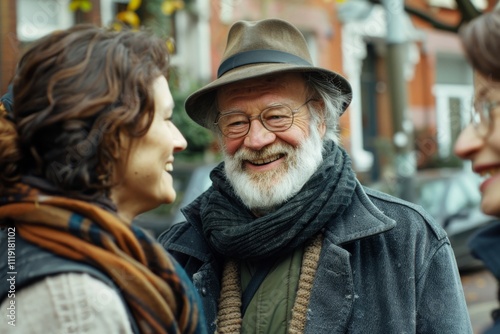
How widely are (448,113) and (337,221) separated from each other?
16.0m

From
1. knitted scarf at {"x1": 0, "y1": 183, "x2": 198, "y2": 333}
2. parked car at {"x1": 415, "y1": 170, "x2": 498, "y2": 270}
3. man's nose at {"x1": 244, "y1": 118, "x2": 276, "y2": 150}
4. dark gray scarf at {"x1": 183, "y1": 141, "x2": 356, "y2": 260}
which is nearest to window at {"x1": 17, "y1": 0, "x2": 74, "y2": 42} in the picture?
parked car at {"x1": 415, "y1": 170, "x2": 498, "y2": 270}

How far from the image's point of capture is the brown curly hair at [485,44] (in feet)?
5.66

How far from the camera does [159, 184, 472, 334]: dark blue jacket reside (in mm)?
2404

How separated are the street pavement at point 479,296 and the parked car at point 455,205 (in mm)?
256

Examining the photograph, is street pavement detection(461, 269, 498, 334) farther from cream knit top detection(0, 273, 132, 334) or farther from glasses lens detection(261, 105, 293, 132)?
cream knit top detection(0, 273, 132, 334)

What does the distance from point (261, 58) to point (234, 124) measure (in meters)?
0.27

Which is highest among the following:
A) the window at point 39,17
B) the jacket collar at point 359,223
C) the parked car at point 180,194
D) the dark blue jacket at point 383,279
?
the jacket collar at point 359,223

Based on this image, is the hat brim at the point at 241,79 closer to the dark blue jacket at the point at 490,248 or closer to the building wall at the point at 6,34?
the dark blue jacket at the point at 490,248

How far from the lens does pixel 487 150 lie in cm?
183

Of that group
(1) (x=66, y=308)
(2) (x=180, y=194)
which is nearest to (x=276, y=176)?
(1) (x=66, y=308)

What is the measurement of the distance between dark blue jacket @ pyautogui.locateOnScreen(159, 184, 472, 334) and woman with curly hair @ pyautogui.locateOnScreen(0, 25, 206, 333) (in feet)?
2.20

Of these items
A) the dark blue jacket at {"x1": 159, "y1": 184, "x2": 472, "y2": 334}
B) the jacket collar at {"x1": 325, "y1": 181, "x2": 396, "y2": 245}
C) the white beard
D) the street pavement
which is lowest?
the street pavement

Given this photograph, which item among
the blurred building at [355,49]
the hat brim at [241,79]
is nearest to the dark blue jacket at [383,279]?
the hat brim at [241,79]

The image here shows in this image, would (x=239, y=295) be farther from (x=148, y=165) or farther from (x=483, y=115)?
(x=483, y=115)
